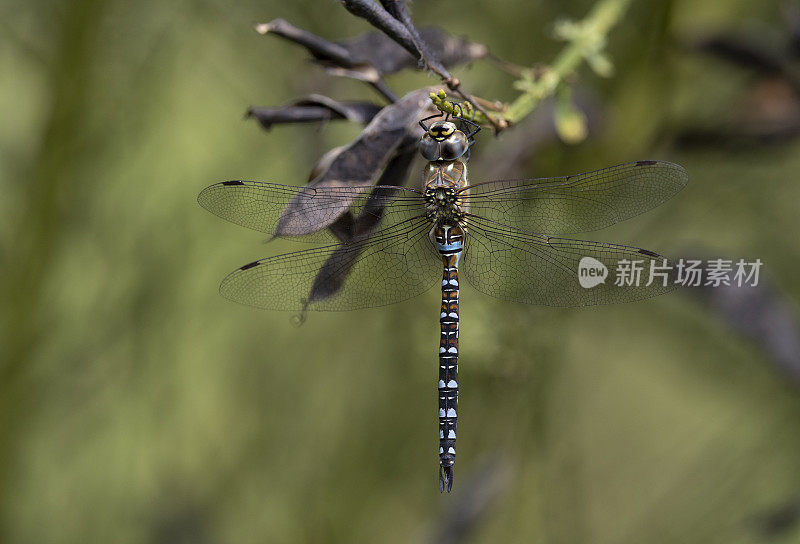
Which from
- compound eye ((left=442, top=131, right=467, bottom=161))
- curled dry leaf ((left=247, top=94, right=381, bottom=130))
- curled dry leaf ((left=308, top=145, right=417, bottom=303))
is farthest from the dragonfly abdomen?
curled dry leaf ((left=247, top=94, right=381, bottom=130))

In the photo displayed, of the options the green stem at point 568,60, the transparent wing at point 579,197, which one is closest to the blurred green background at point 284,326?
the transparent wing at point 579,197

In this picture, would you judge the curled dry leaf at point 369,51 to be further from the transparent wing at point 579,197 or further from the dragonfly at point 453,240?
the transparent wing at point 579,197

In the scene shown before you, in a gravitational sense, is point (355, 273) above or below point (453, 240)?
below

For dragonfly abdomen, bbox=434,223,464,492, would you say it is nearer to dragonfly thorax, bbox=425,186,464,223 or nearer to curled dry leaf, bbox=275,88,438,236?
dragonfly thorax, bbox=425,186,464,223

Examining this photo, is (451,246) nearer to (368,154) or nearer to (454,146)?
(454,146)

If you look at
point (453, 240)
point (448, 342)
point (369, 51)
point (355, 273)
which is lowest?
point (448, 342)

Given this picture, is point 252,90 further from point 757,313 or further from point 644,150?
point 757,313
